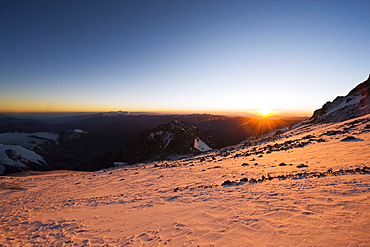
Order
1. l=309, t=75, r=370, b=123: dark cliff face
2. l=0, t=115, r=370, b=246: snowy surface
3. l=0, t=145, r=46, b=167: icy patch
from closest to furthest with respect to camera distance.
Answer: l=0, t=115, r=370, b=246: snowy surface < l=309, t=75, r=370, b=123: dark cliff face < l=0, t=145, r=46, b=167: icy patch

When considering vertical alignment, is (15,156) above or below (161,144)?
below

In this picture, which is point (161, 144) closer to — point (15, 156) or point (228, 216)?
point (15, 156)

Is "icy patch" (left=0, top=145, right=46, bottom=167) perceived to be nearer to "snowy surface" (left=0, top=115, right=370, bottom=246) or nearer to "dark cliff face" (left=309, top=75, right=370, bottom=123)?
"snowy surface" (left=0, top=115, right=370, bottom=246)

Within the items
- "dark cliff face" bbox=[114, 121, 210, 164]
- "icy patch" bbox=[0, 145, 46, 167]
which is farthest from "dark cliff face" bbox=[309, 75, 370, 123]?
"icy patch" bbox=[0, 145, 46, 167]

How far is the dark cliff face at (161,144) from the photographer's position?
70250mm

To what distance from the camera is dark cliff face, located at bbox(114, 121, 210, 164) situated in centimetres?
7025

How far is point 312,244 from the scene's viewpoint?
404 centimetres

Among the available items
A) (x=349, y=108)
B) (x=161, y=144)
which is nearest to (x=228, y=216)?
(x=349, y=108)

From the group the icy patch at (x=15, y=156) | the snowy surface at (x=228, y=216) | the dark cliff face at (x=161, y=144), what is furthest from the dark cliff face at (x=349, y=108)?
the icy patch at (x=15, y=156)

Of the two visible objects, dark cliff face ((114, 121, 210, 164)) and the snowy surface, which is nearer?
the snowy surface

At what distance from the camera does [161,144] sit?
77.2 metres

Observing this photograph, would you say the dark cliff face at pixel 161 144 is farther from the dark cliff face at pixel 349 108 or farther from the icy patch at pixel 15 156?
the dark cliff face at pixel 349 108

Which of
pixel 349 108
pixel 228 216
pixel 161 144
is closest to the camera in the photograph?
pixel 228 216

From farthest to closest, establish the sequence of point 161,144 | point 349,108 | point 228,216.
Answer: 1. point 161,144
2. point 349,108
3. point 228,216
